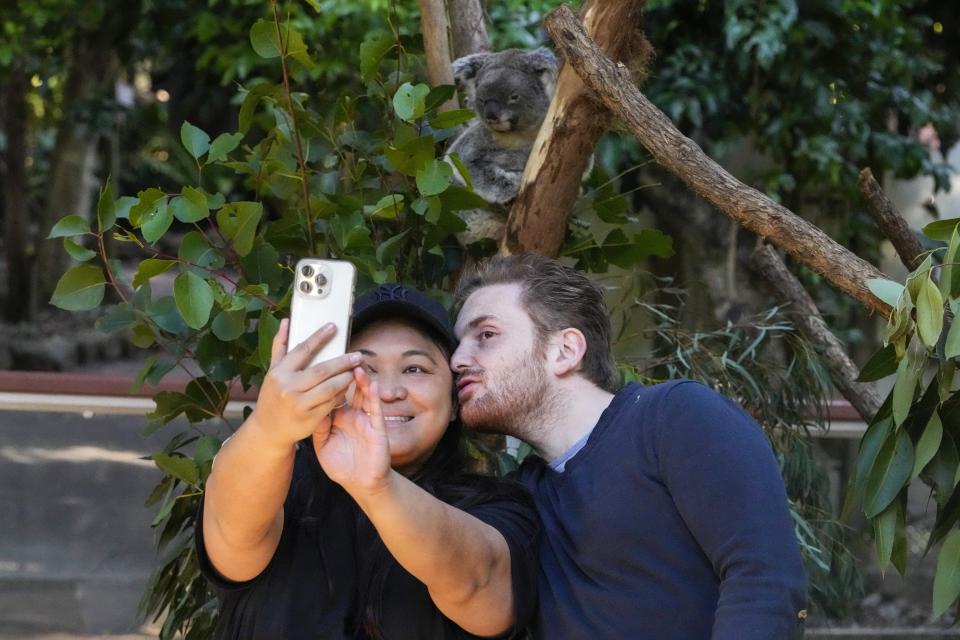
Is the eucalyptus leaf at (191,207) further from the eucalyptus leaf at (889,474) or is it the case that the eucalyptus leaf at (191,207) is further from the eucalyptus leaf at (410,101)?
the eucalyptus leaf at (889,474)

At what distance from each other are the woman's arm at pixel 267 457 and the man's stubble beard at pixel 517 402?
1.15 ft

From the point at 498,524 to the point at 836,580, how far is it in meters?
1.78

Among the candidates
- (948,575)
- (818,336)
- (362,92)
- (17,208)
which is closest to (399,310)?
(948,575)

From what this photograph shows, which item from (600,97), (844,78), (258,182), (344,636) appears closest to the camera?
(344,636)

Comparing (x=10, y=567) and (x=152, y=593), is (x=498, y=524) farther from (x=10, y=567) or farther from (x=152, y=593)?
(x=10, y=567)

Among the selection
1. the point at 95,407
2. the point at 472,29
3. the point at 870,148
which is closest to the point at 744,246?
the point at 870,148

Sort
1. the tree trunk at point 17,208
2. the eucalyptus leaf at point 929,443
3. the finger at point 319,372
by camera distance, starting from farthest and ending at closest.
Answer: the tree trunk at point 17,208
the eucalyptus leaf at point 929,443
the finger at point 319,372

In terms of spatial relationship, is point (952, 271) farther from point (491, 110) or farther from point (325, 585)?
point (491, 110)

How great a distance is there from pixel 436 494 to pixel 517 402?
18 cm

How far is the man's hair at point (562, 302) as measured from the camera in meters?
1.79

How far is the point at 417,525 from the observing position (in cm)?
137

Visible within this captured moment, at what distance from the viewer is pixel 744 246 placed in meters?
5.26

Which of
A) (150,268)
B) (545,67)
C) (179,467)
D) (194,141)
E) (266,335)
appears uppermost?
(545,67)

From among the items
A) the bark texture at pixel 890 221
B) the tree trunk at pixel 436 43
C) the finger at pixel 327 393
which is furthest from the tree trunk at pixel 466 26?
the finger at pixel 327 393
